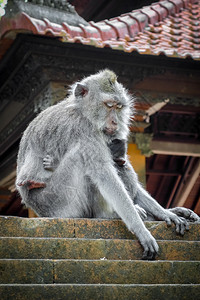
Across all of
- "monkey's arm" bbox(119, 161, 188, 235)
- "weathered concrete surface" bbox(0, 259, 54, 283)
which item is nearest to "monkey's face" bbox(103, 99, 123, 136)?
"monkey's arm" bbox(119, 161, 188, 235)

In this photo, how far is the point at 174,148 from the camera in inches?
465

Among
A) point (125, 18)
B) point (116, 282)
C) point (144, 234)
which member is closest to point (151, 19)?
point (125, 18)

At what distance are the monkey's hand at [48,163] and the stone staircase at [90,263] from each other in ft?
2.81

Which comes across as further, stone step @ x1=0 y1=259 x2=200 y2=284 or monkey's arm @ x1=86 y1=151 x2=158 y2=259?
monkey's arm @ x1=86 y1=151 x2=158 y2=259

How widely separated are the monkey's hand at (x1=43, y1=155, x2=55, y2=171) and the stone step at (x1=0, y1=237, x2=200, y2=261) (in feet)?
3.88

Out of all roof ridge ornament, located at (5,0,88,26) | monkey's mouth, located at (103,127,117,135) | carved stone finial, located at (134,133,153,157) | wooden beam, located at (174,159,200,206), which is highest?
roof ridge ornament, located at (5,0,88,26)

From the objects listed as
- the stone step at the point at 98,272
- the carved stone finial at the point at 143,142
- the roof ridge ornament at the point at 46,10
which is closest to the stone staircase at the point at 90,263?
the stone step at the point at 98,272

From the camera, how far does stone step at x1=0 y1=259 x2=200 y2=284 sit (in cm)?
422

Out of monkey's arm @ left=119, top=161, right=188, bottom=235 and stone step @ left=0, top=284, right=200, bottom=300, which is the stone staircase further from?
monkey's arm @ left=119, top=161, right=188, bottom=235

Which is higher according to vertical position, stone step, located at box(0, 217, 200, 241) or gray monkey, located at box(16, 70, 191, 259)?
gray monkey, located at box(16, 70, 191, 259)

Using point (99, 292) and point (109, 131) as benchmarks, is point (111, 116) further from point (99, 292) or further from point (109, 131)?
point (99, 292)

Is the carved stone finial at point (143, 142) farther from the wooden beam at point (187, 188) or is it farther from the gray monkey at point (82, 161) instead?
the gray monkey at point (82, 161)

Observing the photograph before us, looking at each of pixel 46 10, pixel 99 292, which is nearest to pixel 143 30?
pixel 46 10

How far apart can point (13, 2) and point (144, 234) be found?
4705mm
